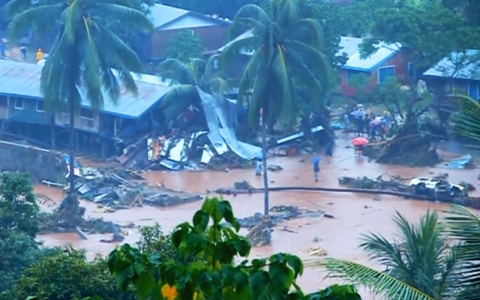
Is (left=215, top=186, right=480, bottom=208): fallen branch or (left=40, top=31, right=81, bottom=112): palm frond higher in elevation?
(left=40, top=31, right=81, bottom=112): palm frond

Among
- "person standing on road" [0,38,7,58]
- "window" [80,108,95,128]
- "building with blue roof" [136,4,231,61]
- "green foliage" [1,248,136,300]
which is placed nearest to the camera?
"green foliage" [1,248,136,300]

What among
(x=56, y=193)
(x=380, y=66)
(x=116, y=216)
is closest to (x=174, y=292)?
(x=116, y=216)

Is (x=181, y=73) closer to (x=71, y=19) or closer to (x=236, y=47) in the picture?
(x=236, y=47)

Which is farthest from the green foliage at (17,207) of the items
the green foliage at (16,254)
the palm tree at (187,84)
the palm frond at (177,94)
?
the palm tree at (187,84)

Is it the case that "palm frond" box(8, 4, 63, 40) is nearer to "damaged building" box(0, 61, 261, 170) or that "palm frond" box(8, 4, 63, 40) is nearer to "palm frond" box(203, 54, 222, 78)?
"damaged building" box(0, 61, 261, 170)

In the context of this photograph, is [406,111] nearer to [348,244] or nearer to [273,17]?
[273,17]

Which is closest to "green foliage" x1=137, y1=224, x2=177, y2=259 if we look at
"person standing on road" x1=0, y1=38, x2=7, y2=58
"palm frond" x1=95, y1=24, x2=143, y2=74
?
"palm frond" x1=95, y1=24, x2=143, y2=74

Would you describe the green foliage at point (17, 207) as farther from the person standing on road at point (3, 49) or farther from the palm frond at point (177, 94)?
the person standing on road at point (3, 49)

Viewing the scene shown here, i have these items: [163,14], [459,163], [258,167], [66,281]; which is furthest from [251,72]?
[163,14]
